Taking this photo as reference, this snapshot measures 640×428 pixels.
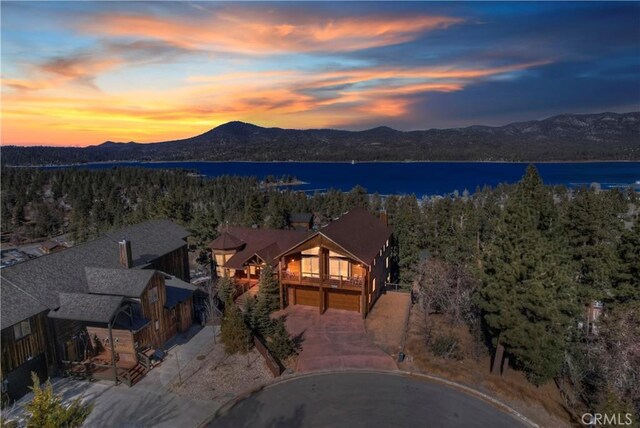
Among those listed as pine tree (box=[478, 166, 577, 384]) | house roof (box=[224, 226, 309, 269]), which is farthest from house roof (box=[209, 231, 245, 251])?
pine tree (box=[478, 166, 577, 384])

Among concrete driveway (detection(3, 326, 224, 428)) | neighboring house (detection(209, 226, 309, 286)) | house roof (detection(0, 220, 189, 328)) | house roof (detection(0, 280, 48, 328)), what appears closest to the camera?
concrete driveway (detection(3, 326, 224, 428))

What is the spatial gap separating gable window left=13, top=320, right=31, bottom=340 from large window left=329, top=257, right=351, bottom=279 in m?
18.2

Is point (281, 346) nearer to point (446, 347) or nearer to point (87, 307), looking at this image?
point (446, 347)

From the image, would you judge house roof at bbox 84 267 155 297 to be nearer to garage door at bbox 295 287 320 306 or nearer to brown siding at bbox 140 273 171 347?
brown siding at bbox 140 273 171 347

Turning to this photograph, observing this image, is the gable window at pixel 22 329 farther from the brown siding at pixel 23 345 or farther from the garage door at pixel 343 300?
the garage door at pixel 343 300

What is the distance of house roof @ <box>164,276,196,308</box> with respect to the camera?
2548 centimetres

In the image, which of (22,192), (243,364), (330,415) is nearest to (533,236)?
(330,415)

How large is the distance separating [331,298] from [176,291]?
36.5ft

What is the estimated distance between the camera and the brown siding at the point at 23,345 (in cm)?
1822

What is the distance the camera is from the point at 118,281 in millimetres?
22984

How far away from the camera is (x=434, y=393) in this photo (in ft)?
64.6

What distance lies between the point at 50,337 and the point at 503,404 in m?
22.9

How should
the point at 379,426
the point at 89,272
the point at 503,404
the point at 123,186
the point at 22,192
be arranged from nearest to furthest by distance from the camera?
the point at 379,426
the point at 503,404
the point at 89,272
the point at 22,192
the point at 123,186

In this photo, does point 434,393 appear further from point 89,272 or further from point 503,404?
point 89,272
